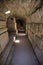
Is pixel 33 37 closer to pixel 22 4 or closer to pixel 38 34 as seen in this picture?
pixel 38 34

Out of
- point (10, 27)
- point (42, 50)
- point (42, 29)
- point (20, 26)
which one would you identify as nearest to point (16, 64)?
point (42, 50)

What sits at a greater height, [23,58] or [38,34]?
[38,34]

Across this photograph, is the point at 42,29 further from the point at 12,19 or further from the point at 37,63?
the point at 12,19

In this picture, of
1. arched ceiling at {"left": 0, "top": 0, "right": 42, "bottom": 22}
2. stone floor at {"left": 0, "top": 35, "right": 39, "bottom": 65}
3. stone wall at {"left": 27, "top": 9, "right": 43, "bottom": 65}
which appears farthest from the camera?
stone floor at {"left": 0, "top": 35, "right": 39, "bottom": 65}

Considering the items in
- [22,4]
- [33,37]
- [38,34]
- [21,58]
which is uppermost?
[22,4]

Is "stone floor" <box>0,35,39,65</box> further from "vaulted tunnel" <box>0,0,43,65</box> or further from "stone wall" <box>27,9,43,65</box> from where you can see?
"stone wall" <box>27,9,43,65</box>

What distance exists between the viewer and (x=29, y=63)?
4188mm

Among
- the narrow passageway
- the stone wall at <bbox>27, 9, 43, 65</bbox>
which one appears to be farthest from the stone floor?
the stone wall at <bbox>27, 9, 43, 65</bbox>

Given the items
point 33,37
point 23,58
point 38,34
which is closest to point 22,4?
point 38,34

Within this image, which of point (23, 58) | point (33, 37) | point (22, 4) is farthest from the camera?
point (33, 37)

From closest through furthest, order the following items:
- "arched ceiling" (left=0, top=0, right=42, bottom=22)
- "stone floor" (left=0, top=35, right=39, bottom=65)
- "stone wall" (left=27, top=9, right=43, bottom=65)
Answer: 1. "arched ceiling" (left=0, top=0, right=42, bottom=22)
2. "stone wall" (left=27, top=9, right=43, bottom=65)
3. "stone floor" (left=0, top=35, right=39, bottom=65)

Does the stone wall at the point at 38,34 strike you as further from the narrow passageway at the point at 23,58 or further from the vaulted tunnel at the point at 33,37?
the narrow passageway at the point at 23,58

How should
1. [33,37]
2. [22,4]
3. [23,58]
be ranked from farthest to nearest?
[33,37], [23,58], [22,4]

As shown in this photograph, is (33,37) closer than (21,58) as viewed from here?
No
